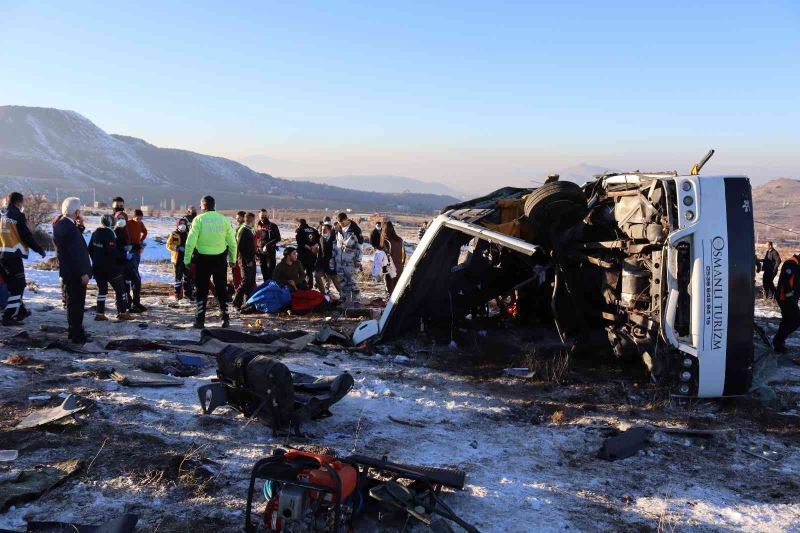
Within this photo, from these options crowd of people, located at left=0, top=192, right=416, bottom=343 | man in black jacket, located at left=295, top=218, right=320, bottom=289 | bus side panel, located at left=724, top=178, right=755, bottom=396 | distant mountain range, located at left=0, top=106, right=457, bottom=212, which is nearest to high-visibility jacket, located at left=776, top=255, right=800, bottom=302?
bus side panel, located at left=724, top=178, right=755, bottom=396

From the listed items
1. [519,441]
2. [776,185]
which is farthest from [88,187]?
[776,185]

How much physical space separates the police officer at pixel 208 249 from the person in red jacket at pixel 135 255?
1.91 metres

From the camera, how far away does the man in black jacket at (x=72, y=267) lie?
7.83m

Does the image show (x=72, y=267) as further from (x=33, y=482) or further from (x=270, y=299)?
(x=33, y=482)

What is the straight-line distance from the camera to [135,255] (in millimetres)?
11398

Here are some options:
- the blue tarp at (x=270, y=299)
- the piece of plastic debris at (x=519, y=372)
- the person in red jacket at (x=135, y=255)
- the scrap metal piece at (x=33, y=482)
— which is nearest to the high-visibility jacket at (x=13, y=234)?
the person in red jacket at (x=135, y=255)

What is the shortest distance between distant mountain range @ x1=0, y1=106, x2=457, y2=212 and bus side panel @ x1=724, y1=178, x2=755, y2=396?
96.6m

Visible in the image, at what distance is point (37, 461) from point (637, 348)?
570 cm

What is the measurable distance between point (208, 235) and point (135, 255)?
306cm

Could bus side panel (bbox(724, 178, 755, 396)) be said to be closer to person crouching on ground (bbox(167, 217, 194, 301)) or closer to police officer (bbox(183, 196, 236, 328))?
police officer (bbox(183, 196, 236, 328))

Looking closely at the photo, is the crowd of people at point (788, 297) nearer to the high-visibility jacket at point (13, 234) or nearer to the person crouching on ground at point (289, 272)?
the person crouching on ground at point (289, 272)

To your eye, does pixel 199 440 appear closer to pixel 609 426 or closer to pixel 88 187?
Answer: pixel 609 426

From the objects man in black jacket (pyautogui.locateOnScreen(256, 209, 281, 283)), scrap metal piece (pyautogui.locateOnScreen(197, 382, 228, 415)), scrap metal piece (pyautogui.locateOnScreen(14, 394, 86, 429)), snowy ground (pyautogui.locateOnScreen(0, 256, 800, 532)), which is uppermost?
man in black jacket (pyautogui.locateOnScreen(256, 209, 281, 283))

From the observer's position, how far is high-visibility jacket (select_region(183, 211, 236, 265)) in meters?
9.06
